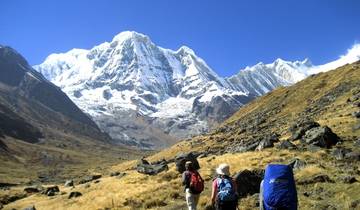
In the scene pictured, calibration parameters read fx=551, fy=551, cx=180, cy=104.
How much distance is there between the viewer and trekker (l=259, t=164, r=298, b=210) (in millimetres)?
13117

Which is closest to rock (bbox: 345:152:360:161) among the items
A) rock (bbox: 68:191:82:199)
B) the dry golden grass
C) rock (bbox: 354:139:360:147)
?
the dry golden grass

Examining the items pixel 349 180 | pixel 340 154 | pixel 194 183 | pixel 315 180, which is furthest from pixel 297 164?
pixel 194 183

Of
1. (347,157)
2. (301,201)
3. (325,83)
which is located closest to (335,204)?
(301,201)

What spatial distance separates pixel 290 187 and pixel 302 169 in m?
20.5

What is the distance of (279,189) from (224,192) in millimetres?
3415

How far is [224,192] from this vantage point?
16.4 meters

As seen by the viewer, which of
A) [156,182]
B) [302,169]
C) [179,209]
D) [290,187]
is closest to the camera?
[290,187]

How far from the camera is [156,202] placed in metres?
30.9

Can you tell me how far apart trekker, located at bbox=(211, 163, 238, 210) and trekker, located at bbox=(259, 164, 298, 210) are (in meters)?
3.05

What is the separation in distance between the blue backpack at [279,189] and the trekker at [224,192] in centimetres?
308

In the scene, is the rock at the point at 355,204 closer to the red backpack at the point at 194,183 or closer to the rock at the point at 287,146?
the red backpack at the point at 194,183

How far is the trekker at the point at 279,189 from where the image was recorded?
13.1 meters

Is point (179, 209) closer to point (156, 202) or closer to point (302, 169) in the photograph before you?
point (156, 202)

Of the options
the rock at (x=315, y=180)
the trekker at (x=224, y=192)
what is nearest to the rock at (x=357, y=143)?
the rock at (x=315, y=180)
